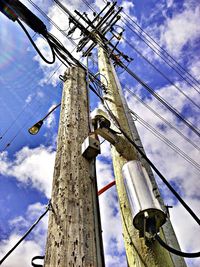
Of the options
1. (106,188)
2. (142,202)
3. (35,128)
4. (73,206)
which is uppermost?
(35,128)

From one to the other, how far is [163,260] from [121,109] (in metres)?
2.33

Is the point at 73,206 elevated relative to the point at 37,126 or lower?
lower

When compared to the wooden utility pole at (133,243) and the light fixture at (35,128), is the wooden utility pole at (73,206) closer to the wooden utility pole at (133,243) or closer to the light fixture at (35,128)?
the wooden utility pole at (133,243)

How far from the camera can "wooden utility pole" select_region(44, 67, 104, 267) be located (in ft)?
4.10

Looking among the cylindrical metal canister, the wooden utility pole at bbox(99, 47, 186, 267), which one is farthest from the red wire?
the cylindrical metal canister

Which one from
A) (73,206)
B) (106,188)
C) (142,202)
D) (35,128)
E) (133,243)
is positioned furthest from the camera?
(35,128)

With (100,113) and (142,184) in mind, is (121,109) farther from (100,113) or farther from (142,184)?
(142,184)

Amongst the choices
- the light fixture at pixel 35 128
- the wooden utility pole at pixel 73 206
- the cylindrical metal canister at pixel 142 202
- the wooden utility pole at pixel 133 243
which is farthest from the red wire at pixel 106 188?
the light fixture at pixel 35 128

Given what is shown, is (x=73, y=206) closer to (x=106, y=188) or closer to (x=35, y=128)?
(x=106, y=188)

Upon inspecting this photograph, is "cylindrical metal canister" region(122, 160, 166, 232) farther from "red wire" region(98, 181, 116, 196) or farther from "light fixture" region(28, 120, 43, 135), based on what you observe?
"light fixture" region(28, 120, 43, 135)

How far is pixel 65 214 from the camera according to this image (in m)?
1.42

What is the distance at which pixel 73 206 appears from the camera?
4.82 ft

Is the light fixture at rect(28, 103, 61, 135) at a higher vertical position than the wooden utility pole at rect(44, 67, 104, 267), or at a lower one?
higher

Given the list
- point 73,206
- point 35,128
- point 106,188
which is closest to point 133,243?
point 106,188
